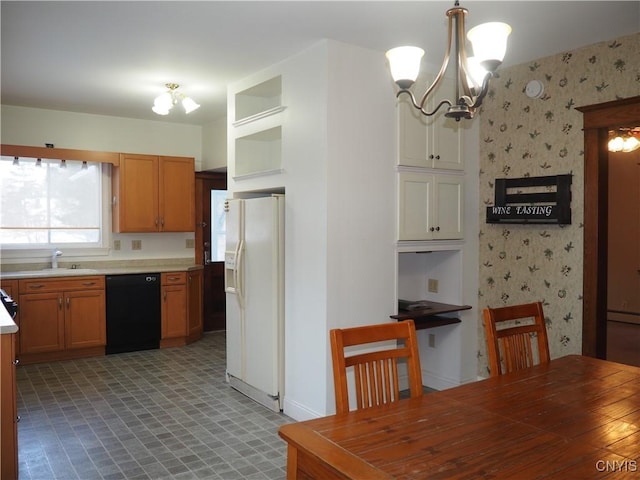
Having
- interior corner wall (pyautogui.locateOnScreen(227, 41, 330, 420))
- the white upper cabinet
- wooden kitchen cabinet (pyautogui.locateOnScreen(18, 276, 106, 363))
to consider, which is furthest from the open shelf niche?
wooden kitchen cabinet (pyautogui.locateOnScreen(18, 276, 106, 363))

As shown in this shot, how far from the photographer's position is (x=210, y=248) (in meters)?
6.83

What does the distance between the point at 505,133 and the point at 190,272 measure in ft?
12.5

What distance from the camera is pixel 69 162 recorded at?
5844mm

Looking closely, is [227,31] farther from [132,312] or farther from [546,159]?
[132,312]

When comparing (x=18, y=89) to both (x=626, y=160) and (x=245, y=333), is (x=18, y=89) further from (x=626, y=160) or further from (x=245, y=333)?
(x=626, y=160)

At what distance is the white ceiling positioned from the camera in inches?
115

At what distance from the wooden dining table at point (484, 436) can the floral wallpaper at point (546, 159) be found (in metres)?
1.69

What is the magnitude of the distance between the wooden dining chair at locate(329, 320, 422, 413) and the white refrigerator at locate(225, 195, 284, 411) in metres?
1.81

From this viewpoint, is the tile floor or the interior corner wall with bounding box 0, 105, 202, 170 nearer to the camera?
the tile floor

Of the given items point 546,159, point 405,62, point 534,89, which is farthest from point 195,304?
point 405,62

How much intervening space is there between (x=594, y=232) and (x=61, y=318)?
16.2 feet

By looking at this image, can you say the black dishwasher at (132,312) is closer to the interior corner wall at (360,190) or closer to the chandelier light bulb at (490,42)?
the interior corner wall at (360,190)

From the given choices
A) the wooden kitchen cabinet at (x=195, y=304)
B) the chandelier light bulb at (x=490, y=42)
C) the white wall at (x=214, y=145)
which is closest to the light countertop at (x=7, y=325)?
the chandelier light bulb at (x=490, y=42)

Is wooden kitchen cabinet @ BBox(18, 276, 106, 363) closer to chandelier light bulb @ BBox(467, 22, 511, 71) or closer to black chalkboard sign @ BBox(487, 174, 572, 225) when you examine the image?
black chalkboard sign @ BBox(487, 174, 572, 225)
